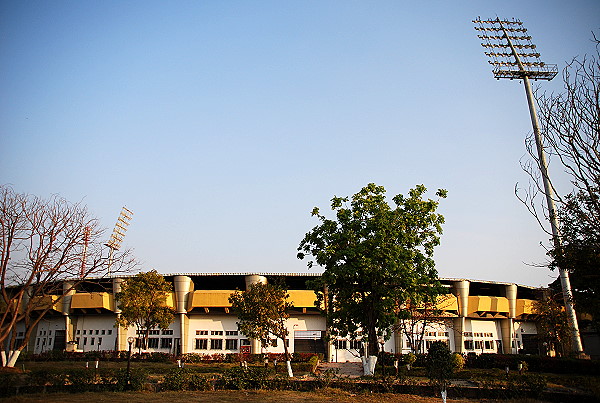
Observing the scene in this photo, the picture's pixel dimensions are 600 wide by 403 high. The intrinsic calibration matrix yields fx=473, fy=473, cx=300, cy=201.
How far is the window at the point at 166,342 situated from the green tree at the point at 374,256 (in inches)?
1181

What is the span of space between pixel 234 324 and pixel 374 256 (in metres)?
31.3

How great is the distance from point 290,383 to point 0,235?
658 inches

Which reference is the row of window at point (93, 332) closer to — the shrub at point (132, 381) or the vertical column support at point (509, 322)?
the shrub at point (132, 381)

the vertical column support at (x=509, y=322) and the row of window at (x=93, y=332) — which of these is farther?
the vertical column support at (x=509, y=322)

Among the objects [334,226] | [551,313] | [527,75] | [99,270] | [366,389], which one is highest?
[527,75]

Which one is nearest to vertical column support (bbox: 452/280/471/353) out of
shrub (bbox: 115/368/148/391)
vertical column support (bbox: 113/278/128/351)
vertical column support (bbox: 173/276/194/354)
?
vertical column support (bbox: 173/276/194/354)

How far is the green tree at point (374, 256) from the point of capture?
78.3 feet

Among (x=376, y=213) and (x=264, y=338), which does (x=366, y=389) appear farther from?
(x=264, y=338)

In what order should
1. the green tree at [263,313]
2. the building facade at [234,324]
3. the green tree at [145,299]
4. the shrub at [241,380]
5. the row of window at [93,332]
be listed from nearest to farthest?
the shrub at [241,380], the green tree at [263,313], the green tree at [145,299], the building facade at [234,324], the row of window at [93,332]

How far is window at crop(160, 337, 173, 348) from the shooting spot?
50.9 meters

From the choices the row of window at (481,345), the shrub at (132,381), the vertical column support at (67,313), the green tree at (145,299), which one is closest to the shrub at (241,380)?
the shrub at (132,381)

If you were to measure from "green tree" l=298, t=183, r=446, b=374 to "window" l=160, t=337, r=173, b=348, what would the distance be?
30.0 m

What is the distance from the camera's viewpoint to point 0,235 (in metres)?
24.5

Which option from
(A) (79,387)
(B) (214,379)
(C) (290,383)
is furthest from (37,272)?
(C) (290,383)
